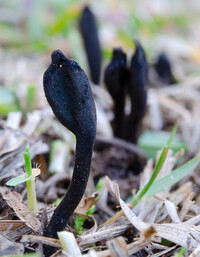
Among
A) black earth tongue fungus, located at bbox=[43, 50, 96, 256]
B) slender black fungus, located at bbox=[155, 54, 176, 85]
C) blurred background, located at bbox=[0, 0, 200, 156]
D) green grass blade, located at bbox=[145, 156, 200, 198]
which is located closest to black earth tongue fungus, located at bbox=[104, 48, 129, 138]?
blurred background, located at bbox=[0, 0, 200, 156]

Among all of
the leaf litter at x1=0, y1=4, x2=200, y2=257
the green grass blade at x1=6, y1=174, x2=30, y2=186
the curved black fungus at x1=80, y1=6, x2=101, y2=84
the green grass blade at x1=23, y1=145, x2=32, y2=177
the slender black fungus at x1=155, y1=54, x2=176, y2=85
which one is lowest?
the leaf litter at x1=0, y1=4, x2=200, y2=257

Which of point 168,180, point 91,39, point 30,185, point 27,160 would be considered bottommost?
point 168,180

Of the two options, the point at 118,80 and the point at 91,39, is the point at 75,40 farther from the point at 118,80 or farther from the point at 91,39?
the point at 118,80

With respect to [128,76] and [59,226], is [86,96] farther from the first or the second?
[128,76]

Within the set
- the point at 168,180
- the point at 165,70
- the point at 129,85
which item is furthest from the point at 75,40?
the point at 168,180

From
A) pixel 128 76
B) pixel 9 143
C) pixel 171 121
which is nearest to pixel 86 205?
pixel 9 143

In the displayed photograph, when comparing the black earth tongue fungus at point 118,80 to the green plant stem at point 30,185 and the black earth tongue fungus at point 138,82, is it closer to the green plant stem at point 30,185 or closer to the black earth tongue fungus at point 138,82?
the black earth tongue fungus at point 138,82

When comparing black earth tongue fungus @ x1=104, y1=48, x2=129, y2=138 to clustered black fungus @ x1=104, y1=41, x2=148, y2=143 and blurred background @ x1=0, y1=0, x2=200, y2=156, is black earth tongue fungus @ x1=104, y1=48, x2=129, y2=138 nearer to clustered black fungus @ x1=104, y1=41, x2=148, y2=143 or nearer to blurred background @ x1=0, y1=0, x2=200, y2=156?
clustered black fungus @ x1=104, y1=41, x2=148, y2=143
